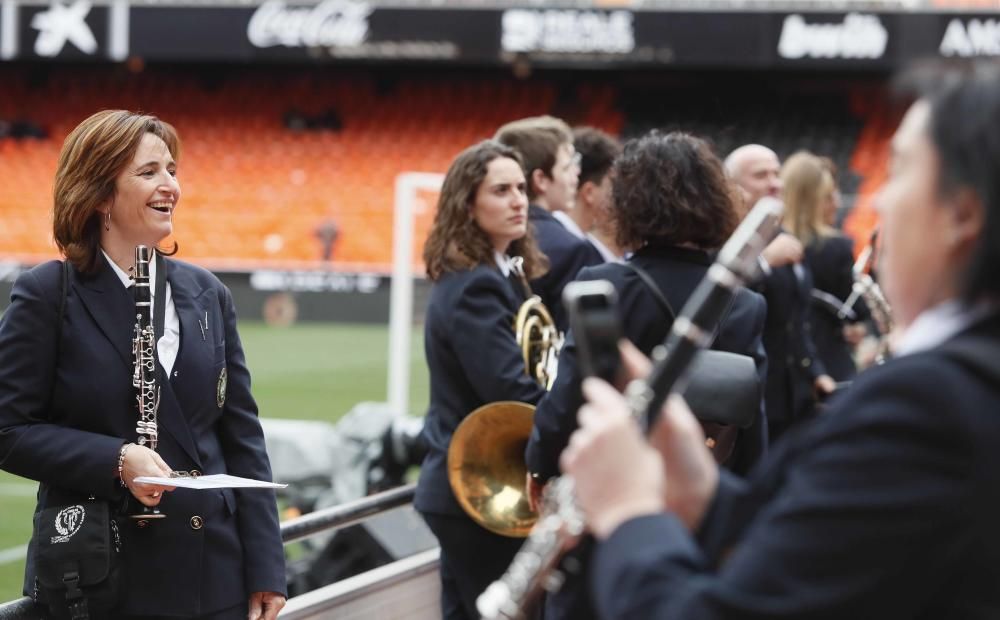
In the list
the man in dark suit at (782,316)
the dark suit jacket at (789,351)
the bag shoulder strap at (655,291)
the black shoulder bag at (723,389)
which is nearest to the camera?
the black shoulder bag at (723,389)

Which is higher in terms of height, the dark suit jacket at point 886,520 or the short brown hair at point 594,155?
the short brown hair at point 594,155

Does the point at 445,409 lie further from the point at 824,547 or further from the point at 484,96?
the point at 484,96

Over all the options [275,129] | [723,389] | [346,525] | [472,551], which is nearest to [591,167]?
[346,525]

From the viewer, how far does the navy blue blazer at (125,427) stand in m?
2.60

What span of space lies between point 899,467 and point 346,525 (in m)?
3.17

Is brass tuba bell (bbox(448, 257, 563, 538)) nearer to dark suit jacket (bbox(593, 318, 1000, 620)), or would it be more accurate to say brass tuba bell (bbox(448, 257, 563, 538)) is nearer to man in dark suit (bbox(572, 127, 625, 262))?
man in dark suit (bbox(572, 127, 625, 262))

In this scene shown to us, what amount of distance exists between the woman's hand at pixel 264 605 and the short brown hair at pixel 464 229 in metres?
1.26

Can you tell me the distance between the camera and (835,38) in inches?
769

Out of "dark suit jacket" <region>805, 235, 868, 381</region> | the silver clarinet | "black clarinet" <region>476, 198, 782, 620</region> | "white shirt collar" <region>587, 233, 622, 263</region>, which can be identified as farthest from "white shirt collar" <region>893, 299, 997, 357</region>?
"dark suit jacket" <region>805, 235, 868, 381</region>

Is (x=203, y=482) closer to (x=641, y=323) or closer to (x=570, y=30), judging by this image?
(x=641, y=323)

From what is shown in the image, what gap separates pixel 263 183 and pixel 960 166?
23.2m

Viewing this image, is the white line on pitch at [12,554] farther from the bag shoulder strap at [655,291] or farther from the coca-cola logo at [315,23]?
the coca-cola logo at [315,23]

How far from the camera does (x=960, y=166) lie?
1.27 metres

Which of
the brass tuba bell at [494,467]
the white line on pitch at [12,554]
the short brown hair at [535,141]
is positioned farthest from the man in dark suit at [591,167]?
the white line on pitch at [12,554]
